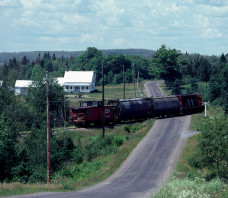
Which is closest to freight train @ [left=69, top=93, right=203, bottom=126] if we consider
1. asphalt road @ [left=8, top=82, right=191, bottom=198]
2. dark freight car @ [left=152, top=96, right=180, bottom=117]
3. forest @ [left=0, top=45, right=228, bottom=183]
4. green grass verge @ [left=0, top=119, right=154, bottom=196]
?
dark freight car @ [left=152, top=96, right=180, bottom=117]

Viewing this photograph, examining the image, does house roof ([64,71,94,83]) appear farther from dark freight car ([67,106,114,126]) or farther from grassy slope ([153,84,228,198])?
grassy slope ([153,84,228,198])

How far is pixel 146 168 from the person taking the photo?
3612 cm

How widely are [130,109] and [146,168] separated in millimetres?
24517

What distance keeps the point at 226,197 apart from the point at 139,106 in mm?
Result: 40166

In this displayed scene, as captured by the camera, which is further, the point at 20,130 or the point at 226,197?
the point at 20,130

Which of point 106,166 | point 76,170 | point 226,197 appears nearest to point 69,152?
point 76,170

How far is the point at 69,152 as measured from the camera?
4888cm

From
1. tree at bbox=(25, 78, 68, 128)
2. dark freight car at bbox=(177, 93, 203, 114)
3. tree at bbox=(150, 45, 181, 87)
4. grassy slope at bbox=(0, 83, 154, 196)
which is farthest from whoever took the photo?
tree at bbox=(150, 45, 181, 87)

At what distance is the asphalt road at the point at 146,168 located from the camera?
1016 inches

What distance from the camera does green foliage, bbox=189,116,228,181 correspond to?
105ft

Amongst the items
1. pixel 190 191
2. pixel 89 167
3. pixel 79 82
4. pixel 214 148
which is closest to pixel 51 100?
Result: pixel 89 167

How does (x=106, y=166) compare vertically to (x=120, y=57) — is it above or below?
below

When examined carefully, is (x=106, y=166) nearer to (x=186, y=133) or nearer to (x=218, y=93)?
(x=186, y=133)

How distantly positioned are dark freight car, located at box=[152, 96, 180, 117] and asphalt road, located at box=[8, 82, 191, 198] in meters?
6.24
